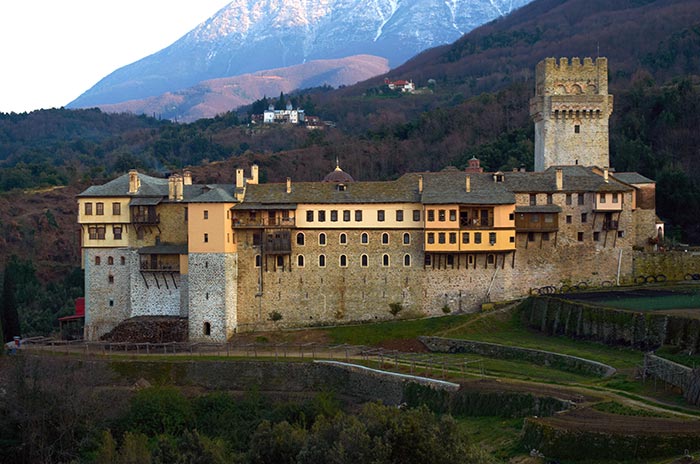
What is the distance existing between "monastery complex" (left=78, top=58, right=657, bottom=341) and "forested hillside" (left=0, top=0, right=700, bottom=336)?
13.9 m

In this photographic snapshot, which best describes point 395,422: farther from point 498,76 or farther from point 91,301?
point 498,76

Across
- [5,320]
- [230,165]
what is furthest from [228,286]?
[230,165]

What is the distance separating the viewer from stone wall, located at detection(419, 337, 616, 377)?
4847 cm

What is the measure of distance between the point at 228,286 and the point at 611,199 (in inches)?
932

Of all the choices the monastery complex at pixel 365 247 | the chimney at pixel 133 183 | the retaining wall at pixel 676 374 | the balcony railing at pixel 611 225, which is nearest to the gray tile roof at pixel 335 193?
the monastery complex at pixel 365 247

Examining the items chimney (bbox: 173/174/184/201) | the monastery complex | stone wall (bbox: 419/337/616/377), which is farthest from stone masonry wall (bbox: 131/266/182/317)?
stone wall (bbox: 419/337/616/377)

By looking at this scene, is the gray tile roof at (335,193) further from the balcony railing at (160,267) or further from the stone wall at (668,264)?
the stone wall at (668,264)

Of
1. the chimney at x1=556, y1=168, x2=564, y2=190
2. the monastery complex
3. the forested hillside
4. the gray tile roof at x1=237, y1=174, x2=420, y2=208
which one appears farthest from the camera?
the forested hillside

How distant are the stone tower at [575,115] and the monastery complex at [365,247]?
859 cm

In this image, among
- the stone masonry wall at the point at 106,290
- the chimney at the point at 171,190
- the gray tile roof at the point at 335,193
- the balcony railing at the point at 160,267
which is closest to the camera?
the gray tile roof at the point at 335,193

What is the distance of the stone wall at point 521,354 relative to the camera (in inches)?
1908

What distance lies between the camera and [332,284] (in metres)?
65.2

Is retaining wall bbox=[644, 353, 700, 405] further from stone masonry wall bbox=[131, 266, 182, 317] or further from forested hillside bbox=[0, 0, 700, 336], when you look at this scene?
forested hillside bbox=[0, 0, 700, 336]

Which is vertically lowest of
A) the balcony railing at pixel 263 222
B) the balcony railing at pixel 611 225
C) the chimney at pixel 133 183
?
the balcony railing at pixel 611 225
